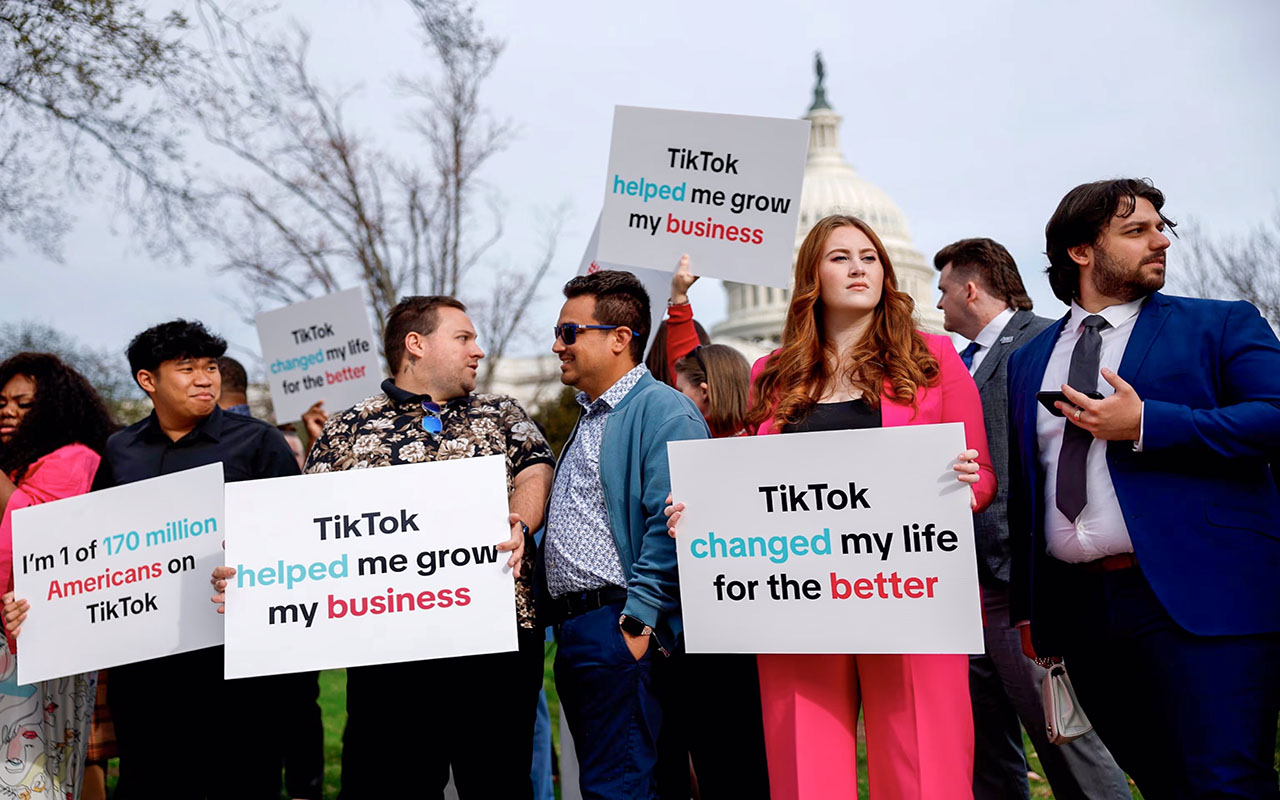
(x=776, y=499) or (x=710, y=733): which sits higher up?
(x=776, y=499)

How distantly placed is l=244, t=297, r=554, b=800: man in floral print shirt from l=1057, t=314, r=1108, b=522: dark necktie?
1789mm

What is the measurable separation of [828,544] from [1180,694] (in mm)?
1065

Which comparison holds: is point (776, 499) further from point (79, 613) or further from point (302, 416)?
point (302, 416)

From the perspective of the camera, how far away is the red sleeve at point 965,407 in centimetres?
364

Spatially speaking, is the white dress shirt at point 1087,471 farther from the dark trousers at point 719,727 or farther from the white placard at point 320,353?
the white placard at point 320,353

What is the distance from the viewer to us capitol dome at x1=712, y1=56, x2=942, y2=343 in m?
78.4

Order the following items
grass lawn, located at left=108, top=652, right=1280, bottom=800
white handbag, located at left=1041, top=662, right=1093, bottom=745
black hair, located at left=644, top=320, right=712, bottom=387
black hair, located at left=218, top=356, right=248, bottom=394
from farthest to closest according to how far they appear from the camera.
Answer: black hair, located at left=218, top=356, right=248, bottom=394
grass lawn, located at left=108, top=652, right=1280, bottom=800
black hair, located at left=644, top=320, right=712, bottom=387
white handbag, located at left=1041, top=662, right=1093, bottom=745

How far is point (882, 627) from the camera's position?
3.51 meters

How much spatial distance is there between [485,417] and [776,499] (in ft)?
4.37

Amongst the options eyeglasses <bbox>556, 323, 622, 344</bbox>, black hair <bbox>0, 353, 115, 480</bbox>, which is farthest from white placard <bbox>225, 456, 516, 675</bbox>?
black hair <bbox>0, 353, 115, 480</bbox>

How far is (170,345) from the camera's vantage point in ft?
16.4

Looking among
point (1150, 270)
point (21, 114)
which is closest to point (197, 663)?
point (1150, 270)

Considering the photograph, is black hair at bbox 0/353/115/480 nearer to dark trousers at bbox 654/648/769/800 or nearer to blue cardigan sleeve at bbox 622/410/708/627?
blue cardigan sleeve at bbox 622/410/708/627

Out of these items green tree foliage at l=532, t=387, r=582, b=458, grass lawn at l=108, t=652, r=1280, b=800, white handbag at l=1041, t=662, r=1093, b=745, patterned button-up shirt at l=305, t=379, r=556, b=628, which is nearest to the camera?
white handbag at l=1041, t=662, r=1093, b=745
